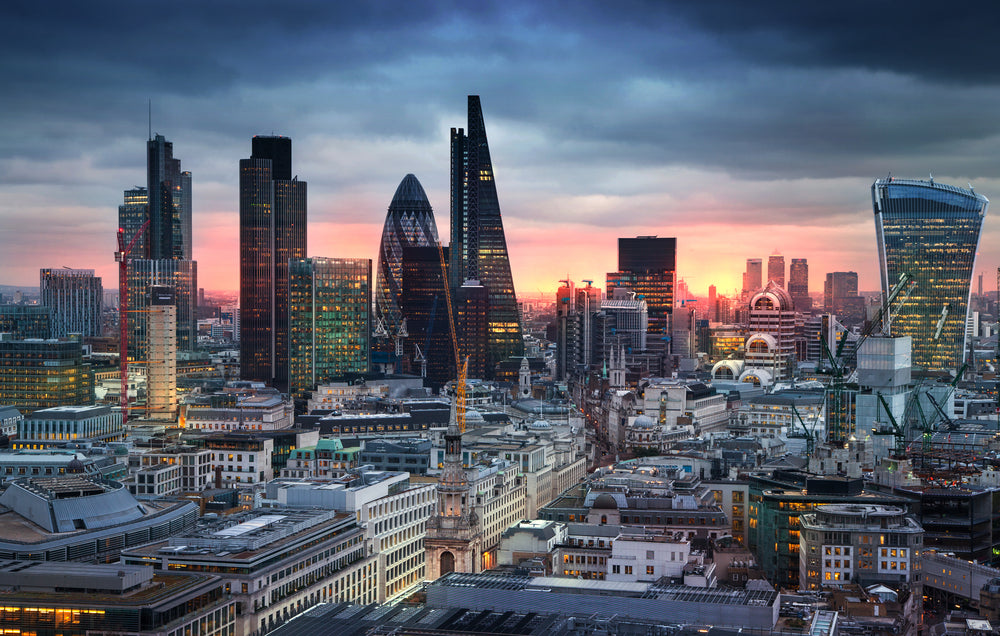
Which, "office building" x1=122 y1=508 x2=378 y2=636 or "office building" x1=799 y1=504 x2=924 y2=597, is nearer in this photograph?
"office building" x1=122 y1=508 x2=378 y2=636

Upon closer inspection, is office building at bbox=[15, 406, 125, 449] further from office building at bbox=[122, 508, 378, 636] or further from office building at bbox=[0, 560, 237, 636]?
office building at bbox=[0, 560, 237, 636]

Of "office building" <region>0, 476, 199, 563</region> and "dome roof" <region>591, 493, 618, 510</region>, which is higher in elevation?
"office building" <region>0, 476, 199, 563</region>

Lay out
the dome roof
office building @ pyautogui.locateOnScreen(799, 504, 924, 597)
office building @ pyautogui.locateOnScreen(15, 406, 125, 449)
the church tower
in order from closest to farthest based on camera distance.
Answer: office building @ pyautogui.locateOnScreen(799, 504, 924, 597) < the church tower < the dome roof < office building @ pyautogui.locateOnScreen(15, 406, 125, 449)

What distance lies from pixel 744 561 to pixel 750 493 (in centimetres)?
2854

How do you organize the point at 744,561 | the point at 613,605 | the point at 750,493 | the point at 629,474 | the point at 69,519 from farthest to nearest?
the point at 629,474
the point at 750,493
the point at 744,561
the point at 69,519
the point at 613,605

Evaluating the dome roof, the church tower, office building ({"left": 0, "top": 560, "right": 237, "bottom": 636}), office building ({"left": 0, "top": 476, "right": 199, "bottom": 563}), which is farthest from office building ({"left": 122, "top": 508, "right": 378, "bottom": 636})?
the dome roof

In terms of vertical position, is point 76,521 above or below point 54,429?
below

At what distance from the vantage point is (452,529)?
407 ft

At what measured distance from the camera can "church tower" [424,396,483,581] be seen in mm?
123500

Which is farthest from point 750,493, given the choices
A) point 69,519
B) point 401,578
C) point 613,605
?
point 69,519

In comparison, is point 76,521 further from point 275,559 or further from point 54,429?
point 54,429

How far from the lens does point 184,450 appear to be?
6865 inches

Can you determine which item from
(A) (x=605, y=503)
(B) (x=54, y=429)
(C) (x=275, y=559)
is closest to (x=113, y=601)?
(C) (x=275, y=559)

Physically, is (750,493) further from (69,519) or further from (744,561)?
(69,519)
